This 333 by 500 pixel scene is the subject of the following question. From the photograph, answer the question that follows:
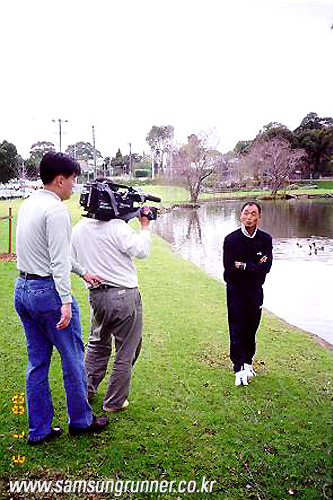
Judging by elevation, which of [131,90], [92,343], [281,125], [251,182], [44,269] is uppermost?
[131,90]

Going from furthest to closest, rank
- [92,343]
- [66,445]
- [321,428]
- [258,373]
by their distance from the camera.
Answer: [258,373] < [92,343] < [321,428] < [66,445]

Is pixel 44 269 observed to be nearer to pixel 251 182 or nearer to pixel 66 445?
pixel 66 445

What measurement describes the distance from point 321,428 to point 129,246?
131 centimetres

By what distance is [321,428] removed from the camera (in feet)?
8.21

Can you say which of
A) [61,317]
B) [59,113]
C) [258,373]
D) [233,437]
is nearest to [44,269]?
[61,317]

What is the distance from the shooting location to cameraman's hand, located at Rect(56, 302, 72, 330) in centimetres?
216

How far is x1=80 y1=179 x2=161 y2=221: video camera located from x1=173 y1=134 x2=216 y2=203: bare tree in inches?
31.2

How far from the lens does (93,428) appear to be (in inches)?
96.0

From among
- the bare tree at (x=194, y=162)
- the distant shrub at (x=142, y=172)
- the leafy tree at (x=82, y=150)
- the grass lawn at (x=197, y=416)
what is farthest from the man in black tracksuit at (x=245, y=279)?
the leafy tree at (x=82, y=150)

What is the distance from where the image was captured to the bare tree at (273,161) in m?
3.15

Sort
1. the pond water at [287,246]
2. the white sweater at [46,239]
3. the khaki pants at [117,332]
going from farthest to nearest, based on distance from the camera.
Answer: the pond water at [287,246], the khaki pants at [117,332], the white sweater at [46,239]

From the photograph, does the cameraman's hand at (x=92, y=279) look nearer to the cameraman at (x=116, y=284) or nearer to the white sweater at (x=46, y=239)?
the cameraman at (x=116, y=284)

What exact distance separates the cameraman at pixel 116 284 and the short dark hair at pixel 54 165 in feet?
1.10

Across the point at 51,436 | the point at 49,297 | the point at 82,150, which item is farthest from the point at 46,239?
the point at 82,150
